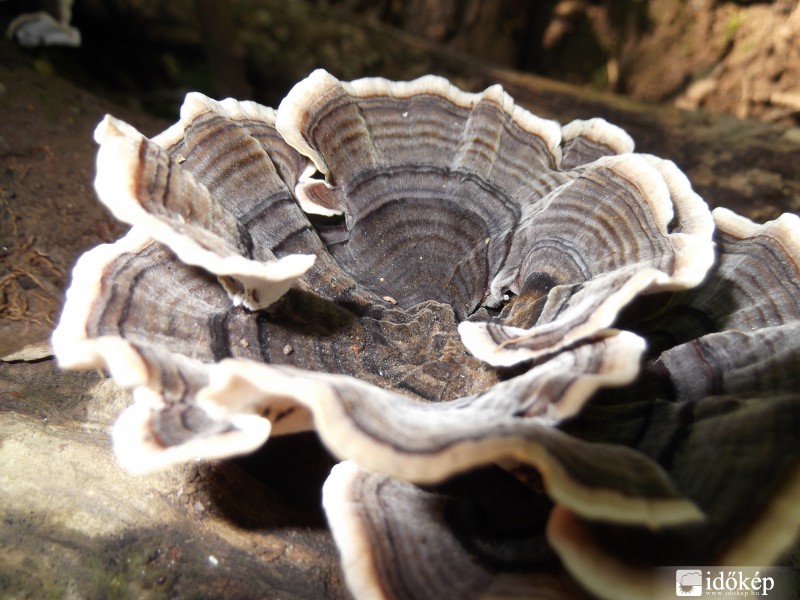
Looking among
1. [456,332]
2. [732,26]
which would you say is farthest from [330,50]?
[456,332]

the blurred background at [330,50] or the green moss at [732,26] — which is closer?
the blurred background at [330,50]

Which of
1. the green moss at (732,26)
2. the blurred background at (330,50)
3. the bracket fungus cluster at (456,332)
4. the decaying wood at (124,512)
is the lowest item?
the decaying wood at (124,512)

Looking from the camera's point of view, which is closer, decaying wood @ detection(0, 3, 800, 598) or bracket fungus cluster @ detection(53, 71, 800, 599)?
bracket fungus cluster @ detection(53, 71, 800, 599)

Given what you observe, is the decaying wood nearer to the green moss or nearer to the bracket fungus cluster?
the bracket fungus cluster

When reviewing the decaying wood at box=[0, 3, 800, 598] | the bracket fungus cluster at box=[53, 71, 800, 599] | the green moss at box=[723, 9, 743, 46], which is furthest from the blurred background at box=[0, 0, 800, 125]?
the decaying wood at box=[0, 3, 800, 598]

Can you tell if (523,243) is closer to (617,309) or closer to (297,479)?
(617,309)

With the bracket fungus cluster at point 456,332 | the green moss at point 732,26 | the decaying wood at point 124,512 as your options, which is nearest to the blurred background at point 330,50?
the green moss at point 732,26

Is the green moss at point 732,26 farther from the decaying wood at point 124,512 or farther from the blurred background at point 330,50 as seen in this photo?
the decaying wood at point 124,512

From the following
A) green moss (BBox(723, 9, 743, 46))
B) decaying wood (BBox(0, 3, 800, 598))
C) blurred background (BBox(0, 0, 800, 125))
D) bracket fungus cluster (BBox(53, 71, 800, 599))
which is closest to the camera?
bracket fungus cluster (BBox(53, 71, 800, 599))

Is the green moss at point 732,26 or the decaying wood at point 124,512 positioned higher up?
the green moss at point 732,26

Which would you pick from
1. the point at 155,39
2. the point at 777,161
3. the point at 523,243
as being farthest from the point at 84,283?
the point at 155,39
